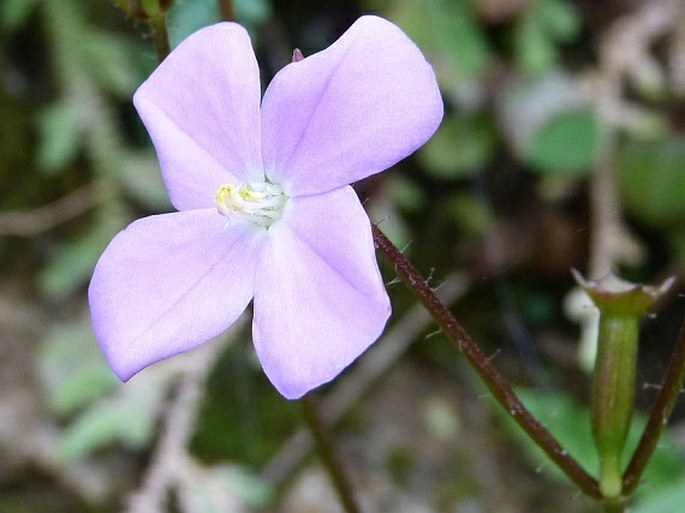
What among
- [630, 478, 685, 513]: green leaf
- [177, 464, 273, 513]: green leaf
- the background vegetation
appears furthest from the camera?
the background vegetation

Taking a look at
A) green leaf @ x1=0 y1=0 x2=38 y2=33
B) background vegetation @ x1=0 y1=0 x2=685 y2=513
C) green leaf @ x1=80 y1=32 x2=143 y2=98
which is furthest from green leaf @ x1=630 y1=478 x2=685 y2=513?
green leaf @ x1=0 y1=0 x2=38 y2=33

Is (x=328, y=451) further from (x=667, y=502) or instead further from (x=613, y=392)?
(x=667, y=502)

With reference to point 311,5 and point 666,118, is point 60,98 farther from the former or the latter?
point 666,118

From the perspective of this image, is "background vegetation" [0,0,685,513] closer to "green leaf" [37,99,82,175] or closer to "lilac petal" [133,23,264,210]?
"green leaf" [37,99,82,175]

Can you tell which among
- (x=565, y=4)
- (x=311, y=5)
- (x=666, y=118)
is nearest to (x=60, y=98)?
(x=311, y=5)

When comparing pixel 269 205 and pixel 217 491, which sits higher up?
pixel 269 205

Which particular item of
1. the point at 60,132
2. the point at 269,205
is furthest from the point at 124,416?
the point at 269,205
